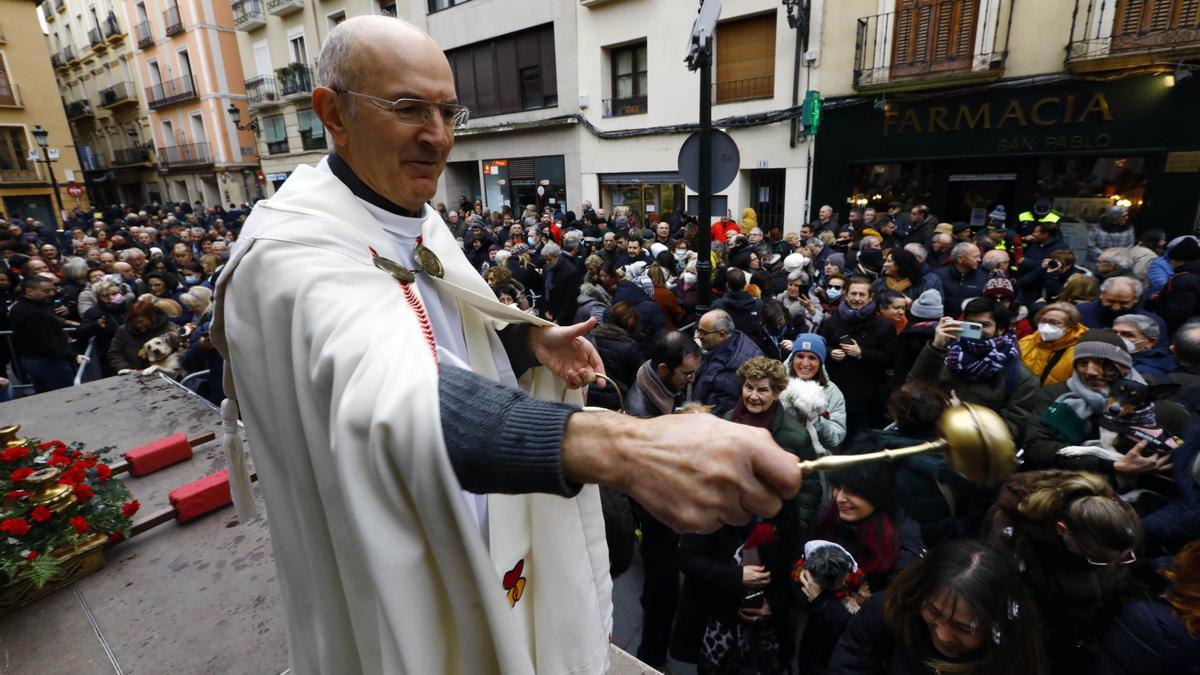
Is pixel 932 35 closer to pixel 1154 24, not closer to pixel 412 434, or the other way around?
pixel 1154 24

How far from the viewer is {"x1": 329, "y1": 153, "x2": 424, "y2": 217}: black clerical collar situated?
1322mm

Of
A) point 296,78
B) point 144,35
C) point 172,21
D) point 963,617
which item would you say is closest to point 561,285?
point 963,617

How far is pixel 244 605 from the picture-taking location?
7.92 feet

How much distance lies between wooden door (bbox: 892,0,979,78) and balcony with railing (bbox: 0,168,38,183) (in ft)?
123

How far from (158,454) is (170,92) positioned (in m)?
37.3

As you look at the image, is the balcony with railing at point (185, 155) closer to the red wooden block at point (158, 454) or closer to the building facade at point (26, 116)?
the building facade at point (26, 116)

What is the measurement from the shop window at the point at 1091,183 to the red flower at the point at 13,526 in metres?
14.1

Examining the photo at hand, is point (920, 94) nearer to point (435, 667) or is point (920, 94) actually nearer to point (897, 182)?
point (897, 182)

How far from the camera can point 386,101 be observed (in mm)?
1249

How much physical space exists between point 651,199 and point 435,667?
16.1m

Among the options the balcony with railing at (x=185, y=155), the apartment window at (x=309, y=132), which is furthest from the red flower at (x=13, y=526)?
the balcony with railing at (x=185, y=155)

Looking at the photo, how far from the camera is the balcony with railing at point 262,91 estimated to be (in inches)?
1030

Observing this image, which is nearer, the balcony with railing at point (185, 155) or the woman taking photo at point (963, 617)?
the woman taking photo at point (963, 617)

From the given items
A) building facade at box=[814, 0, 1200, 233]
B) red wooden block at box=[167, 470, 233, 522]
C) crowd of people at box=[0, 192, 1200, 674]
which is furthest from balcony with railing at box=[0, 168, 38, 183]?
red wooden block at box=[167, 470, 233, 522]
